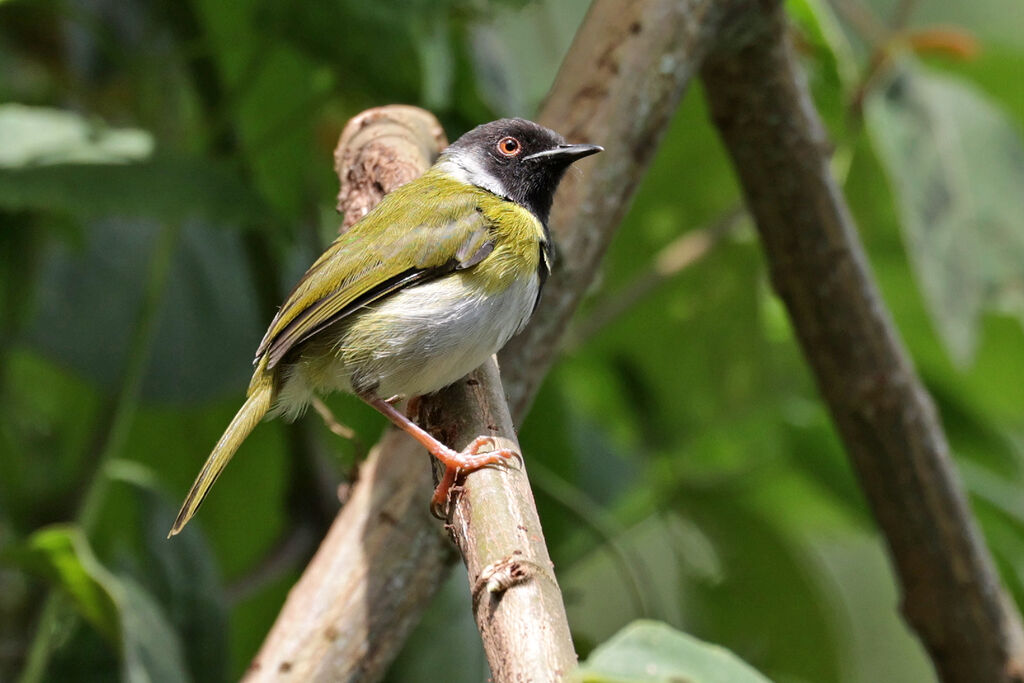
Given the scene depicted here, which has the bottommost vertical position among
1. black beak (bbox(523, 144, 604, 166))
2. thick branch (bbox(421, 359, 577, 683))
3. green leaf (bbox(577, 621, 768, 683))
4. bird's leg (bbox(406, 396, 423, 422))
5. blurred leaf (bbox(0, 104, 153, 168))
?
green leaf (bbox(577, 621, 768, 683))

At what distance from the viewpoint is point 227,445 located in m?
2.53

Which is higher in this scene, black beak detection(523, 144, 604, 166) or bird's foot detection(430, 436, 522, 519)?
black beak detection(523, 144, 604, 166)

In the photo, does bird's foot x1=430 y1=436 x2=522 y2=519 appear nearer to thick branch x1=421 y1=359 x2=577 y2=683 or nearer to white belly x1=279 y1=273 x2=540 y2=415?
thick branch x1=421 y1=359 x2=577 y2=683

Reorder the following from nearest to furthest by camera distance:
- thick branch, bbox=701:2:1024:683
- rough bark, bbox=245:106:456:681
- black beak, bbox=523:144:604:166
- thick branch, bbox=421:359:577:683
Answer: thick branch, bbox=421:359:577:683 → rough bark, bbox=245:106:456:681 → black beak, bbox=523:144:604:166 → thick branch, bbox=701:2:1024:683

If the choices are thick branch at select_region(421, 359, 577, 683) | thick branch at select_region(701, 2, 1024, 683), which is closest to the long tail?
thick branch at select_region(421, 359, 577, 683)

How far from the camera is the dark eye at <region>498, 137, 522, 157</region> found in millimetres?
3018

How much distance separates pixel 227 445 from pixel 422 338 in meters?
0.51

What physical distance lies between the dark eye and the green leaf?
1.71 m

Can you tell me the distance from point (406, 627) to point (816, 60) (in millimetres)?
2334

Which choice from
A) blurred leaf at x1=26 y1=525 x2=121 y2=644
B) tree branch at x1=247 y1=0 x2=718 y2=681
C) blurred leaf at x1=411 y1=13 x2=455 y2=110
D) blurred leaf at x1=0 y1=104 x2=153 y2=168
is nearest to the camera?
tree branch at x1=247 y1=0 x2=718 y2=681

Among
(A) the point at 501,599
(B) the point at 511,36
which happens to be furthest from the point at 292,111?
(B) the point at 511,36

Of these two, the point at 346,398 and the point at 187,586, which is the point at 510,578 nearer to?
the point at 187,586

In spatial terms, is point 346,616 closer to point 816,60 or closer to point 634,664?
point 634,664

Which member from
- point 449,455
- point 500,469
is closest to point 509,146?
point 449,455
